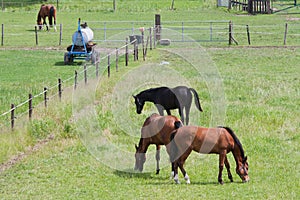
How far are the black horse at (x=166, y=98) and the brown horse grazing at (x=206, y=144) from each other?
3.21 metres

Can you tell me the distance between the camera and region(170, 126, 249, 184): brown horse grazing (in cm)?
1089

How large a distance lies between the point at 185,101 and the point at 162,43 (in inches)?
754

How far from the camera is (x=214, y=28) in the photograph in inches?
1567

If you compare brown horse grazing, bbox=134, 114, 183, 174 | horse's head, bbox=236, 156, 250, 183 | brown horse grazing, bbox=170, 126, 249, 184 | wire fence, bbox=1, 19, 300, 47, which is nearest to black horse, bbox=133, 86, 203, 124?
brown horse grazing, bbox=134, 114, 183, 174

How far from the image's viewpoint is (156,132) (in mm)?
11461

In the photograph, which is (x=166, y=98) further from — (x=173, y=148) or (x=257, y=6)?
(x=257, y=6)

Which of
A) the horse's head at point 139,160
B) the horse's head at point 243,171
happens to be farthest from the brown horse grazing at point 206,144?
the horse's head at point 139,160

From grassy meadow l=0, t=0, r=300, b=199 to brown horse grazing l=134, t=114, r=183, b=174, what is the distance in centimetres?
27

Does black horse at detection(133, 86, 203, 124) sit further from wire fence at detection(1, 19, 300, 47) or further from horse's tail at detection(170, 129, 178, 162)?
→ wire fence at detection(1, 19, 300, 47)

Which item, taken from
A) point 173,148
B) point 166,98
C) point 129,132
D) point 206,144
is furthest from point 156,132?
point 129,132

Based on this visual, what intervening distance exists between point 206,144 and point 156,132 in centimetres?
98

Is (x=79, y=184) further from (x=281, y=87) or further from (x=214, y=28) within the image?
(x=214, y=28)

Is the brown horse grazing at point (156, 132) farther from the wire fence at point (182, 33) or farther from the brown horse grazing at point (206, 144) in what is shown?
the wire fence at point (182, 33)

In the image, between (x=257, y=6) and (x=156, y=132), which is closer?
(x=156, y=132)
